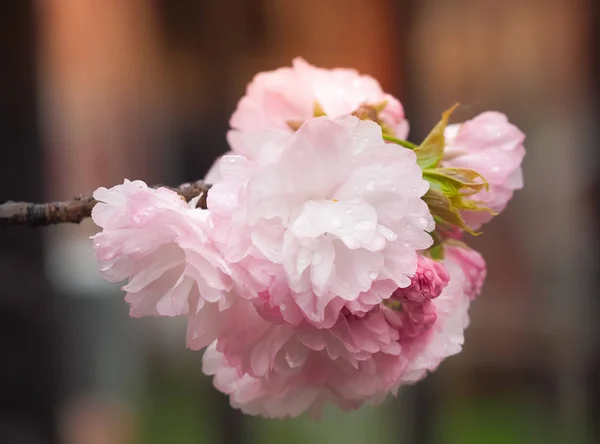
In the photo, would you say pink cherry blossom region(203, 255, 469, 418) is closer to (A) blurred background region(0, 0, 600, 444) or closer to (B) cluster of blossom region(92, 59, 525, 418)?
(B) cluster of blossom region(92, 59, 525, 418)

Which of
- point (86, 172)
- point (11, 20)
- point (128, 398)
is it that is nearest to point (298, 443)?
point (128, 398)

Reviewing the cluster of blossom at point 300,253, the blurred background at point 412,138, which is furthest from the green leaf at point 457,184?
the blurred background at point 412,138

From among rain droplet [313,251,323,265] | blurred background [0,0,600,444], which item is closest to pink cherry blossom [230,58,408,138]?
rain droplet [313,251,323,265]

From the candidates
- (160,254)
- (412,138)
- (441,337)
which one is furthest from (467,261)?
(412,138)

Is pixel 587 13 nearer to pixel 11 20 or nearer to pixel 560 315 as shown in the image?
pixel 560 315

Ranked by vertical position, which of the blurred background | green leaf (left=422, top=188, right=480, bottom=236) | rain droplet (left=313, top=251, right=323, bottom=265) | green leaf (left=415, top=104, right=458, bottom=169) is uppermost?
green leaf (left=415, top=104, right=458, bottom=169)

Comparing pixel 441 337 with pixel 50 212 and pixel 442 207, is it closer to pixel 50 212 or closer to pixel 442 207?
pixel 442 207

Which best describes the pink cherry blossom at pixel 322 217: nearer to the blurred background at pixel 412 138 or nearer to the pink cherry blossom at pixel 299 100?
the pink cherry blossom at pixel 299 100
